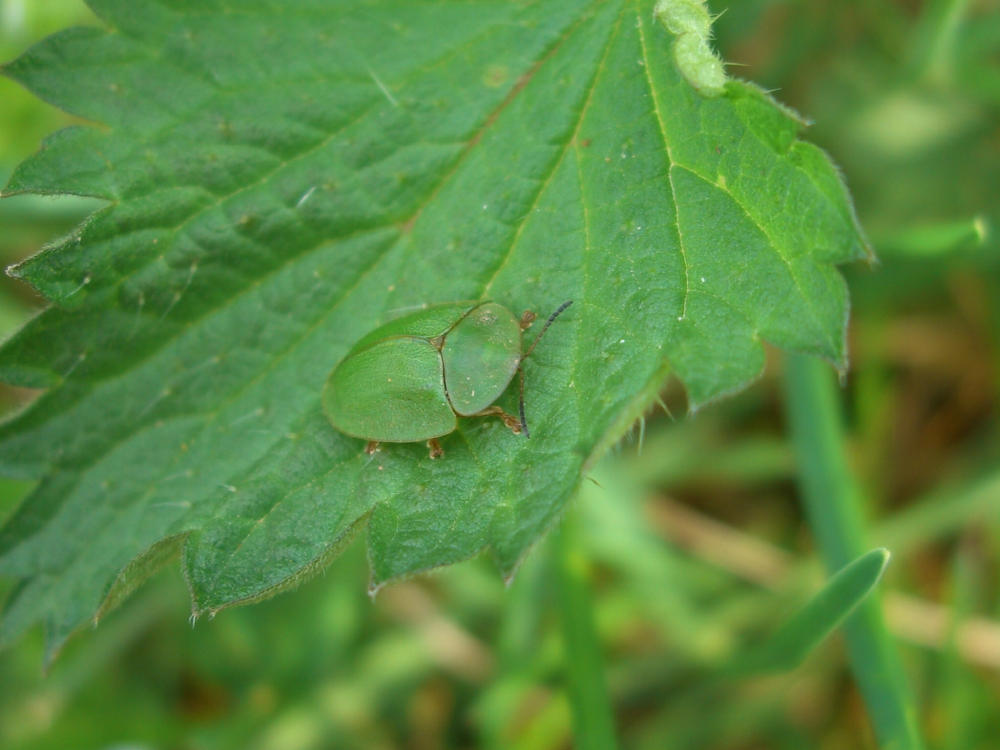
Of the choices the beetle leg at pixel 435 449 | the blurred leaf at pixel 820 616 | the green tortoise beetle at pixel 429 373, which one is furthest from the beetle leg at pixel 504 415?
the blurred leaf at pixel 820 616

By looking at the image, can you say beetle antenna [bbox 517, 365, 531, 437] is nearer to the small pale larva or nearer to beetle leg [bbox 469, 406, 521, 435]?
beetle leg [bbox 469, 406, 521, 435]

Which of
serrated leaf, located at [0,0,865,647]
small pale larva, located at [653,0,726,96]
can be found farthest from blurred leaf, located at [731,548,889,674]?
small pale larva, located at [653,0,726,96]

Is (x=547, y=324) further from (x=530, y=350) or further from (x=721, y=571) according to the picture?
(x=721, y=571)

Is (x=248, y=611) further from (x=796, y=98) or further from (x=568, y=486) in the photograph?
(x=796, y=98)

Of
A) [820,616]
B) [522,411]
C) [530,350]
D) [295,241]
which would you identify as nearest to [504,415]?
[522,411]

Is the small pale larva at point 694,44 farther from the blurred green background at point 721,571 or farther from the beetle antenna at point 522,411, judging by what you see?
the blurred green background at point 721,571
